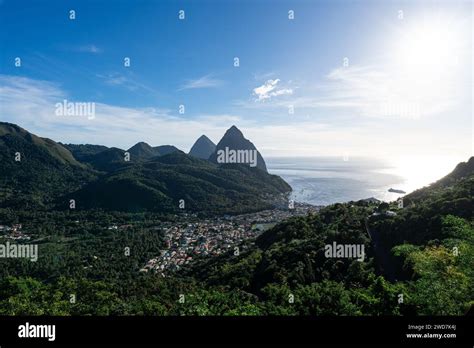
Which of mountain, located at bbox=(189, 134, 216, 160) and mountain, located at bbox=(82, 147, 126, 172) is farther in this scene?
mountain, located at bbox=(189, 134, 216, 160)

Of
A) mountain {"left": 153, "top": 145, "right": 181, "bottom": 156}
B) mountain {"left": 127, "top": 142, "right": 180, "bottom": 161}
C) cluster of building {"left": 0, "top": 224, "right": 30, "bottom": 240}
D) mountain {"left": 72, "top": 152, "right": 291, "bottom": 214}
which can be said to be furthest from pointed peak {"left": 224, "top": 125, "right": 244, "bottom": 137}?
cluster of building {"left": 0, "top": 224, "right": 30, "bottom": 240}

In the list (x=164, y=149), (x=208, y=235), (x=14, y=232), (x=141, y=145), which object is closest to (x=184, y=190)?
(x=208, y=235)

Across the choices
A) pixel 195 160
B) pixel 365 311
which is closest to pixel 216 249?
pixel 365 311

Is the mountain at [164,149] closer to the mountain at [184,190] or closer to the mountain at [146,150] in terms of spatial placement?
the mountain at [146,150]

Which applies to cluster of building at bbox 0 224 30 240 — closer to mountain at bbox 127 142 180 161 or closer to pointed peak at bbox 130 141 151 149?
mountain at bbox 127 142 180 161

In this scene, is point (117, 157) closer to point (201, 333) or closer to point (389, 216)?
point (389, 216)

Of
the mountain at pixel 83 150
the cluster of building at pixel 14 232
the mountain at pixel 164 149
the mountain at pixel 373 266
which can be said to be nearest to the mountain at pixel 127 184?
the cluster of building at pixel 14 232
